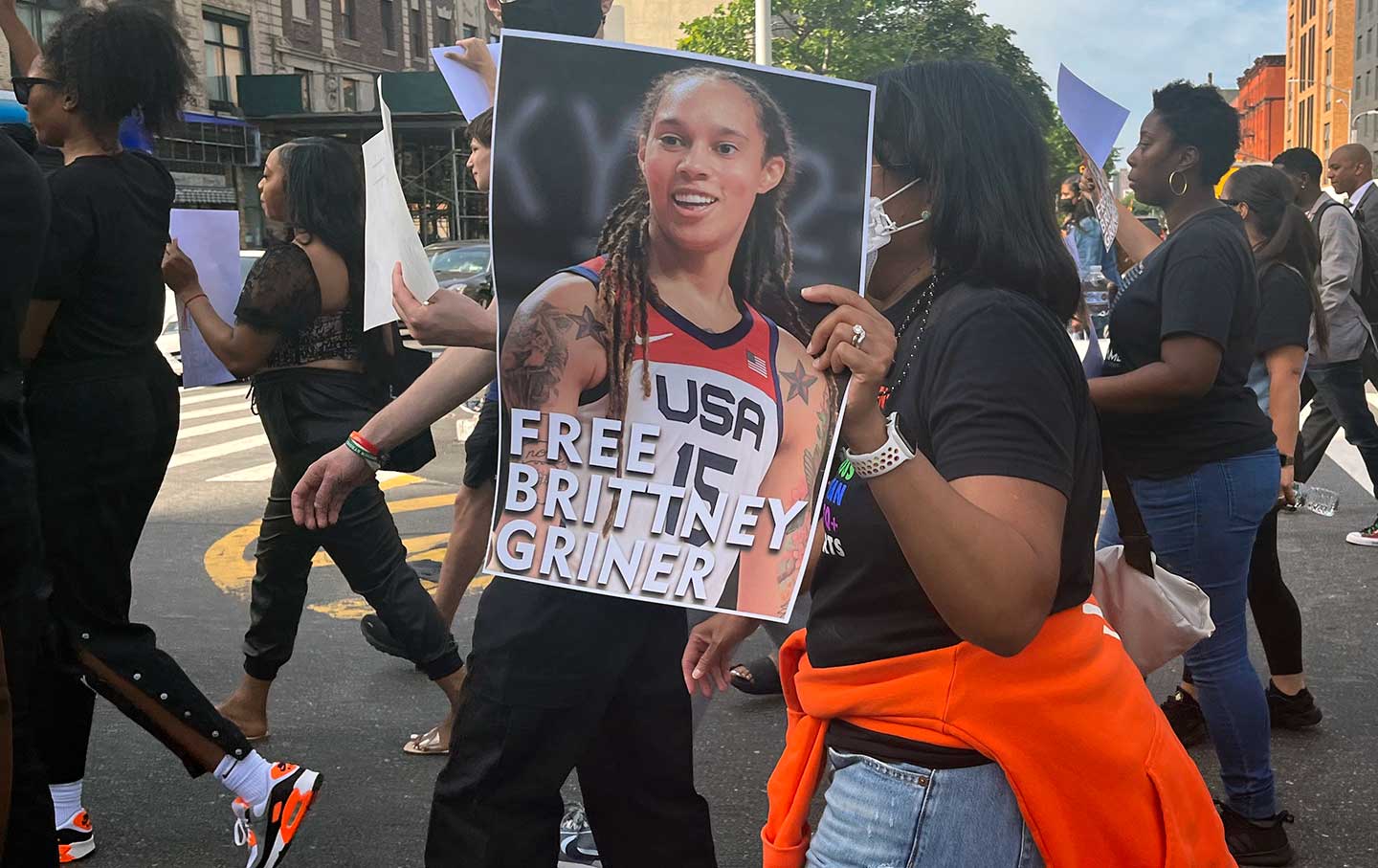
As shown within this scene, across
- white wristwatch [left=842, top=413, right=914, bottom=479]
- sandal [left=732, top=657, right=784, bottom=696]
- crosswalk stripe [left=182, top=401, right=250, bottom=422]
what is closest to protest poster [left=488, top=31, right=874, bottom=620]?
white wristwatch [left=842, top=413, right=914, bottom=479]

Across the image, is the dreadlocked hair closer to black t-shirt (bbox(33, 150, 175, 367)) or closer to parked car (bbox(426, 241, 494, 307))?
black t-shirt (bbox(33, 150, 175, 367))

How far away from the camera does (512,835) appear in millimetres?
2338

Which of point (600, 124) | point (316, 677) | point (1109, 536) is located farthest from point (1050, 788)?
point (316, 677)

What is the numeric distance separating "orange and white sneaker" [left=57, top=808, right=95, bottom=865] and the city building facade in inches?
3293

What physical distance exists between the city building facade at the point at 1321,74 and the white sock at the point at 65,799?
8364 centimetres

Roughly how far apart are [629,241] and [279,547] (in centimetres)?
271

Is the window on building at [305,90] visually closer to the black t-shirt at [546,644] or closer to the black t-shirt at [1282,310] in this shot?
the black t-shirt at [1282,310]

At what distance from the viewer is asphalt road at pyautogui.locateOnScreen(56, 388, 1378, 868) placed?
360 centimetres

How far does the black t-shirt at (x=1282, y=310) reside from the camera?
183 inches

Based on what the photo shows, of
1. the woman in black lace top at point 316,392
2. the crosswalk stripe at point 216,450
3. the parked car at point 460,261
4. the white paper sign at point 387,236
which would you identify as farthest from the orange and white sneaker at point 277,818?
the parked car at point 460,261

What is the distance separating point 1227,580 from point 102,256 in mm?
2713

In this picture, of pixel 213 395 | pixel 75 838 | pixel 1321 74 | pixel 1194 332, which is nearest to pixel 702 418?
pixel 1194 332

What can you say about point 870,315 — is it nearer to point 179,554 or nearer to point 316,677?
point 316,677

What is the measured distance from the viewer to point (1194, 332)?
10.6 feet
